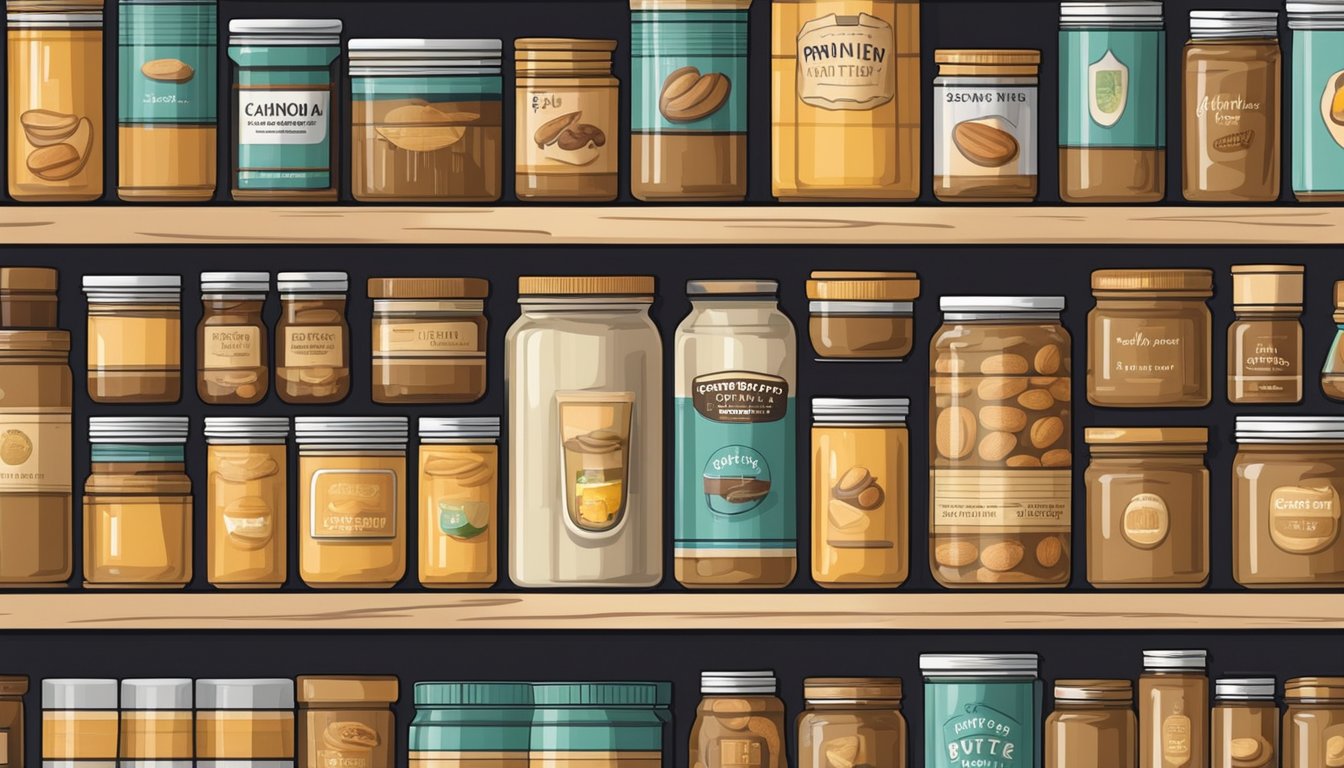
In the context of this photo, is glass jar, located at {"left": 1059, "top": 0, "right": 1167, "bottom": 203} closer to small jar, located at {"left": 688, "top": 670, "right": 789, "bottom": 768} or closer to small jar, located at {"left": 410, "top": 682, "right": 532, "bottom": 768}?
small jar, located at {"left": 688, "top": 670, "right": 789, "bottom": 768}

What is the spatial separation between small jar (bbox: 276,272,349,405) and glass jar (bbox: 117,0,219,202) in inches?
5.3

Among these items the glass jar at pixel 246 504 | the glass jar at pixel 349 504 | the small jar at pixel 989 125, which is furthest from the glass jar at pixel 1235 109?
the glass jar at pixel 246 504

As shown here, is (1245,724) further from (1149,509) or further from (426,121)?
(426,121)

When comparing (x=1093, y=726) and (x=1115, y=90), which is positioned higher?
(x=1115, y=90)

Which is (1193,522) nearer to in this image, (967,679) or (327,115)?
(967,679)

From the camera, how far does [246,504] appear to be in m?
1.55

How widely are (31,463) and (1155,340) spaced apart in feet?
3.67

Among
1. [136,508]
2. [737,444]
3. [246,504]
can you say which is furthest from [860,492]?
[136,508]

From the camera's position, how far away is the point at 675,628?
1.52m

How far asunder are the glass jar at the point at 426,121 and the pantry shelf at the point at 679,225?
1.3 inches

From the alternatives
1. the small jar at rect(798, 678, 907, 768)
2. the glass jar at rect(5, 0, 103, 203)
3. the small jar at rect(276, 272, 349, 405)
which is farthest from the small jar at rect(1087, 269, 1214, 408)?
the glass jar at rect(5, 0, 103, 203)

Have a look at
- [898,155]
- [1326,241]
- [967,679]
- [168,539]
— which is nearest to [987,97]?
[898,155]

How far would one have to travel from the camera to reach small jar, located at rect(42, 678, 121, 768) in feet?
5.12

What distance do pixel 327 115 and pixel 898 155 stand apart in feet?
1.87
